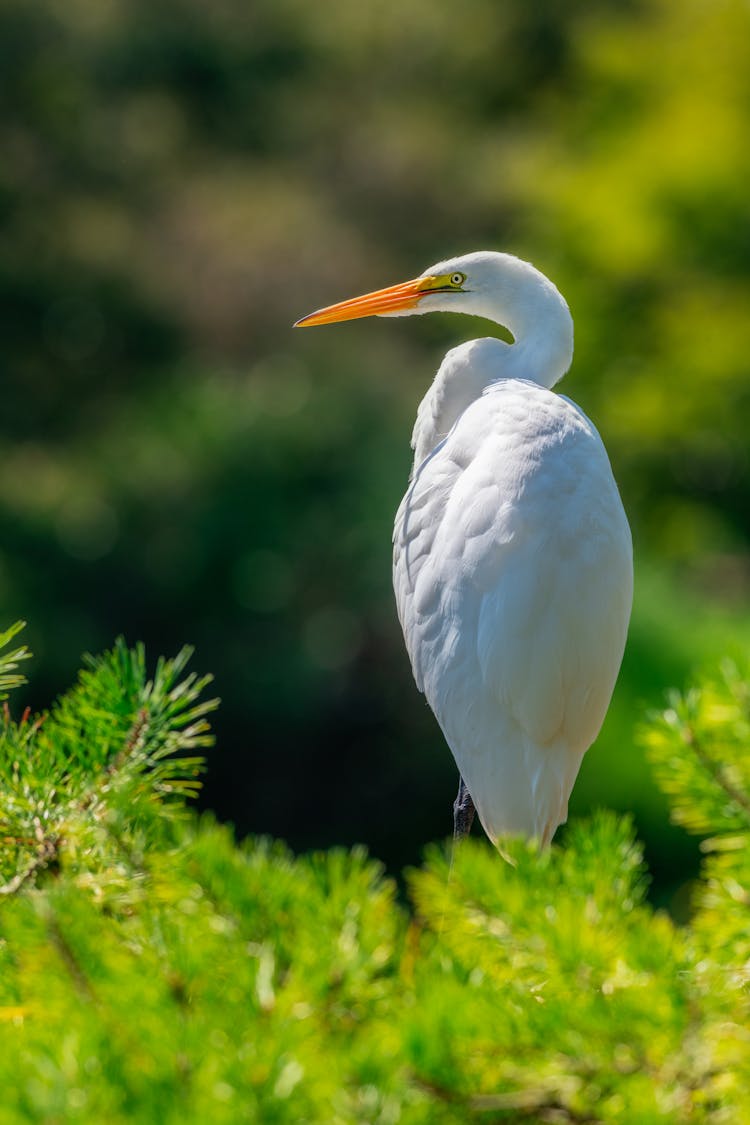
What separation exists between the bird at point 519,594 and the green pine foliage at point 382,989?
3.44 feet

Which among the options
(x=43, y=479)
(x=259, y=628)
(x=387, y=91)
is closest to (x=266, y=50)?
(x=387, y=91)

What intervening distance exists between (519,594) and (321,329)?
A: 10.7 metres

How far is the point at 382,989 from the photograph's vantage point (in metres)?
0.82

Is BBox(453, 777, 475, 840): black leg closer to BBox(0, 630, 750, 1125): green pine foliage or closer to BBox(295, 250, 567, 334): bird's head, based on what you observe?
BBox(295, 250, 567, 334): bird's head

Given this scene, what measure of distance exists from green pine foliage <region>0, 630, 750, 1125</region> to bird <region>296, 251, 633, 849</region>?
1.05 metres

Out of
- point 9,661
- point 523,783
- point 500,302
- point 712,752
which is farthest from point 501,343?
point 712,752

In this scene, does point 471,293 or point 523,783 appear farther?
point 471,293

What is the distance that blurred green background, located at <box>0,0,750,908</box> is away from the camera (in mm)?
9102

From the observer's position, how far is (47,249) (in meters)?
11.8

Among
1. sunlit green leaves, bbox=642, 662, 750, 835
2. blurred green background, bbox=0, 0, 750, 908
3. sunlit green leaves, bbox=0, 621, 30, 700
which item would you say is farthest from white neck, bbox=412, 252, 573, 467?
blurred green background, bbox=0, 0, 750, 908

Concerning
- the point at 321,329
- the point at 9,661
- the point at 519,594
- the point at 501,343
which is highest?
the point at 501,343

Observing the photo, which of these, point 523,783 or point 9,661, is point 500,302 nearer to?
point 523,783

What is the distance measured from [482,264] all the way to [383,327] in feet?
36.3

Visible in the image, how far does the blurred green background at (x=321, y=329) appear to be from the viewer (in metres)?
9.10
